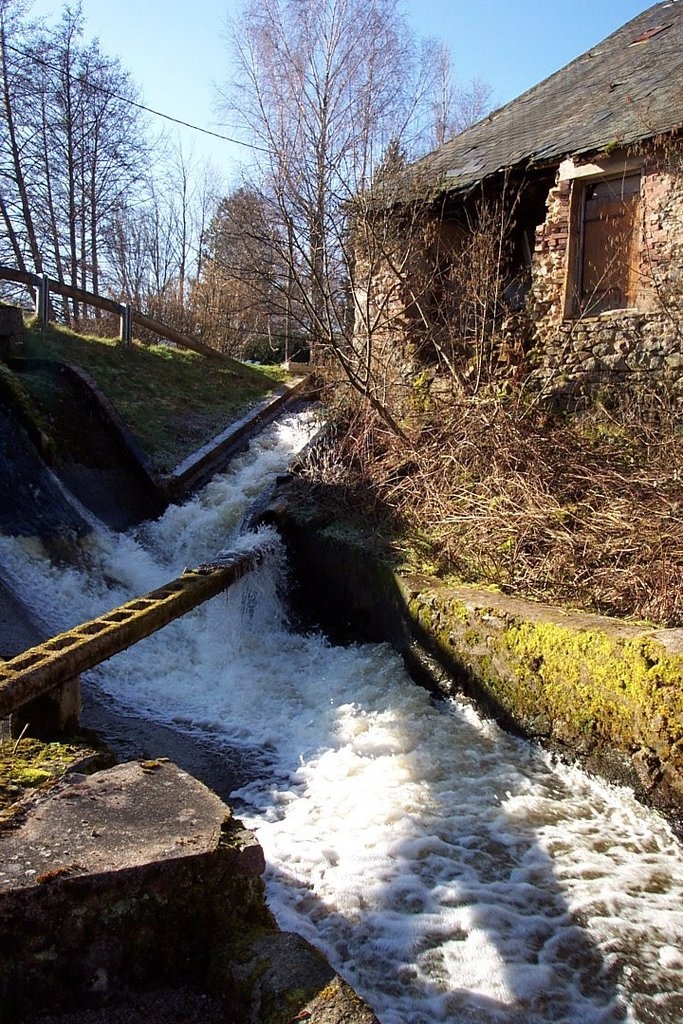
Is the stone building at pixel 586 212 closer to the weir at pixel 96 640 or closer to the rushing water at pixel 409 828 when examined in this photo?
the rushing water at pixel 409 828

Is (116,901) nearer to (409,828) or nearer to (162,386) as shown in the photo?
(409,828)

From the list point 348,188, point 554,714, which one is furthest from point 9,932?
point 348,188

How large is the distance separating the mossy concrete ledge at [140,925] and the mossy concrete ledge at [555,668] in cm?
241

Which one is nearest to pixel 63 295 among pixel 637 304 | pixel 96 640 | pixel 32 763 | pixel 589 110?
pixel 589 110

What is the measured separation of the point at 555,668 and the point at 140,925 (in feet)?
9.91

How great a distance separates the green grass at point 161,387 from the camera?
32.5ft

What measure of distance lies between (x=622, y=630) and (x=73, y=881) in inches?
132

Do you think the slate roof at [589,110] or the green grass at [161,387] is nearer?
the slate roof at [589,110]

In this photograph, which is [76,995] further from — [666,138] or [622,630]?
[666,138]

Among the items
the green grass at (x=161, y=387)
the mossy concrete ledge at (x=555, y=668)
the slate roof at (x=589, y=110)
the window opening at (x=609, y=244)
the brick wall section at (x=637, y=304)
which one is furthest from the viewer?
the green grass at (x=161, y=387)

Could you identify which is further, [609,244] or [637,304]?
[609,244]

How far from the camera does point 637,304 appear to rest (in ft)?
30.5

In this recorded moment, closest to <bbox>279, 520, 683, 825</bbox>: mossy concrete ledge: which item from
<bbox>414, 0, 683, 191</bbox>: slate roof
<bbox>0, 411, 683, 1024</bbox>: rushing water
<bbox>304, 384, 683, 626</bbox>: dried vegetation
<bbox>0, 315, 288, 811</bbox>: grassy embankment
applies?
<bbox>0, 411, 683, 1024</bbox>: rushing water

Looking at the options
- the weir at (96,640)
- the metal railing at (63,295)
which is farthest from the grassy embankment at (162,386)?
the weir at (96,640)
